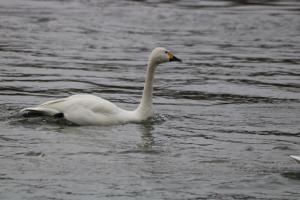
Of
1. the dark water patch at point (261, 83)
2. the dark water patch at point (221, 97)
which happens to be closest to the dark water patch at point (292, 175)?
the dark water patch at point (221, 97)

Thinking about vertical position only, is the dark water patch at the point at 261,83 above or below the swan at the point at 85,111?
above

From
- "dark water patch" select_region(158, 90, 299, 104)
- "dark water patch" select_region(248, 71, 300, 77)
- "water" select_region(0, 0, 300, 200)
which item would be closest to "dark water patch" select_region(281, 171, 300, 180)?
"water" select_region(0, 0, 300, 200)

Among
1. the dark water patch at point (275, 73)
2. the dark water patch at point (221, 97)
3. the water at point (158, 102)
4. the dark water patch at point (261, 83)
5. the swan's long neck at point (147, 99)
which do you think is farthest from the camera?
the dark water patch at point (275, 73)

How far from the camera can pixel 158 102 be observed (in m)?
15.7

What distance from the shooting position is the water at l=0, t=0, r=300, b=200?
10.0 meters

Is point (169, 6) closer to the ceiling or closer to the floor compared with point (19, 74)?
closer to the ceiling

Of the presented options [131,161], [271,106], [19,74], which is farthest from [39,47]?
[131,161]

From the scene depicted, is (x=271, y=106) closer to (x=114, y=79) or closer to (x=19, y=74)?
(x=114, y=79)

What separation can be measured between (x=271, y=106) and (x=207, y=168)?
16.2 ft

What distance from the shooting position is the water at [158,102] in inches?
395

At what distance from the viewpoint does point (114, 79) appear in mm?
17953

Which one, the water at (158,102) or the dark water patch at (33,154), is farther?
the dark water patch at (33,154)

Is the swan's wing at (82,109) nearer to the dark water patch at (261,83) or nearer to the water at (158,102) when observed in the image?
the water at (158,102)

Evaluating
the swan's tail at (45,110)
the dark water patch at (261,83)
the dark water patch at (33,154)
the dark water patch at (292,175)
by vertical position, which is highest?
the dark water patch at (261,83)
